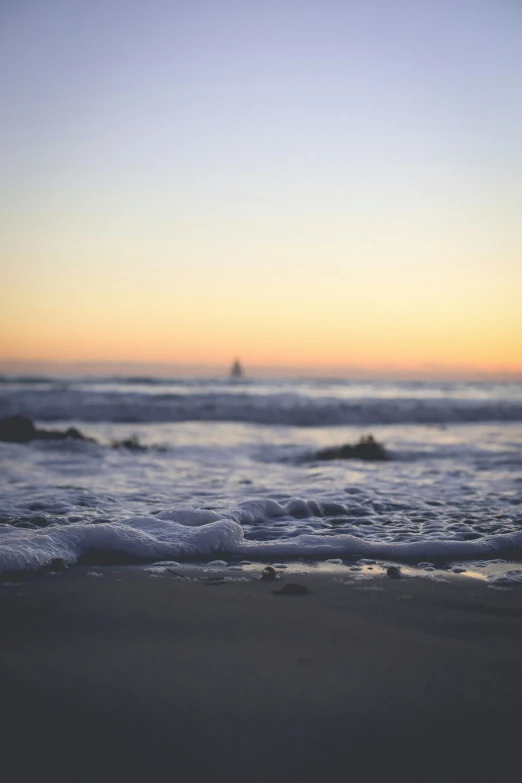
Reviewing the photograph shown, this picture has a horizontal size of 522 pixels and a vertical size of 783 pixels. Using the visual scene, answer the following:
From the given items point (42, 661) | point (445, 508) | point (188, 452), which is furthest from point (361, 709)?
point (188, 452)

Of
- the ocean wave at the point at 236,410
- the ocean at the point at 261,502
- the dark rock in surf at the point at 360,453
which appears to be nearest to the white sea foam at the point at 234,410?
the ocean wave at the point at 236,410

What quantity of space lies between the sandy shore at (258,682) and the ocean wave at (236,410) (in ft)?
41.9

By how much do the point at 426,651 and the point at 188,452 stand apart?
7.03 metres

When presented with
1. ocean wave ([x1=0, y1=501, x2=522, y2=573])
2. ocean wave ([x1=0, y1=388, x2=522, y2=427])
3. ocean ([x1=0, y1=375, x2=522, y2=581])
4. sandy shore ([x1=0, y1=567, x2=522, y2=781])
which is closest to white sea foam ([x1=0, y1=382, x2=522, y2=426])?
ocean wave ([x1=0, y1=388, x2=522, y2=427])

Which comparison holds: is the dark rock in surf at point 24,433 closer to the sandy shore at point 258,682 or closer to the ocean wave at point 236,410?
the ocean wave at point 236,410

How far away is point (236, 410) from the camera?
55.1ft

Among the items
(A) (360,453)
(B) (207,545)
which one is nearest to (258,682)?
(B) (207,545)

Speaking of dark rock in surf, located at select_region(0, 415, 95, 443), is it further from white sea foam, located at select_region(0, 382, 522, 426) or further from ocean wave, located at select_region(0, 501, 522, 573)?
white sea foam, located at select_region(0, 382, 522, 426)

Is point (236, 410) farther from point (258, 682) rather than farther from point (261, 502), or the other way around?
point (258, 682)

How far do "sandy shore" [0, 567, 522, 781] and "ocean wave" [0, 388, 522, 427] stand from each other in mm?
12765

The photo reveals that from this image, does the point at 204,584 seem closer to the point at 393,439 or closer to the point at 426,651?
the point at 426,651

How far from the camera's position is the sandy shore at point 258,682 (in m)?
1.51

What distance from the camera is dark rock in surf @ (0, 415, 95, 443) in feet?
28.9

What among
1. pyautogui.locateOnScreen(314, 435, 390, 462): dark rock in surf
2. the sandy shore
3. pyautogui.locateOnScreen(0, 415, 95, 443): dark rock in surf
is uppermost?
pyautogui.locateOnScreen(0, 415, 95, 443): dark rock in surf
